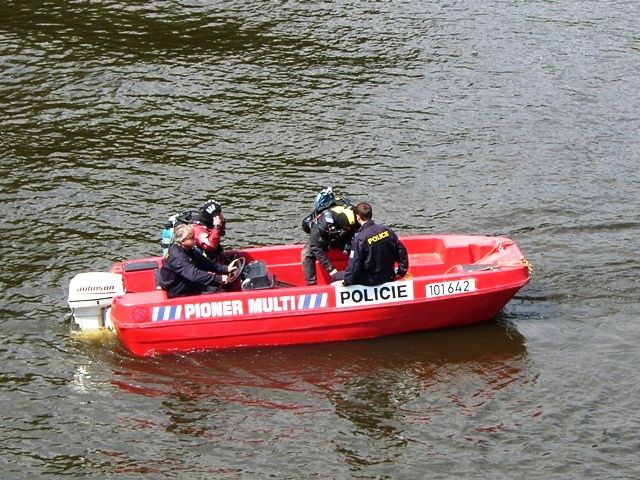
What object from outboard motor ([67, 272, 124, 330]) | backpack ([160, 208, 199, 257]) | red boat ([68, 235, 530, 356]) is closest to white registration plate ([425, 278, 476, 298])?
red boat ([68, 235, 530, 356])

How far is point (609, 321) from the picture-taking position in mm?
14281

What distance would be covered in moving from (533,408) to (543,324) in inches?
84.3

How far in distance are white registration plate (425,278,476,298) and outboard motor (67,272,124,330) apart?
418cm

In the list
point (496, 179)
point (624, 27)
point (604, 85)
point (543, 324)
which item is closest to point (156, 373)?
point (543, 324)

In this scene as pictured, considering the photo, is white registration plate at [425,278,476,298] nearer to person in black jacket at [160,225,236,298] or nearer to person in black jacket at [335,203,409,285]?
person in black jacket at [335,203,409,285]

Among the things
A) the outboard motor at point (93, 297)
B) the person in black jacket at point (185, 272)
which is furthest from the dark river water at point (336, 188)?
the person in black jacket at point (185, 272)

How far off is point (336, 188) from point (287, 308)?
5.44 meters

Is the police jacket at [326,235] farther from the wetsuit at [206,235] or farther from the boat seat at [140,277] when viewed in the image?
the boat seat at [140,277]

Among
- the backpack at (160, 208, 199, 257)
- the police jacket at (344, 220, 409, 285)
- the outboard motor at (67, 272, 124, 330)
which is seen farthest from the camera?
the backpack at (160, 208, 199, 257)

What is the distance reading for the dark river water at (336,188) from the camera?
12.1 metres

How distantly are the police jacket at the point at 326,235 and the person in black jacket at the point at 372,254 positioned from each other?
596 mm

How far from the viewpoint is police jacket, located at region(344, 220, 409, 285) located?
44.0 ft

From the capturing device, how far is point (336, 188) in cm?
1878

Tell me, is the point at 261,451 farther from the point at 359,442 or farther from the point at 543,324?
the point at 543,324
